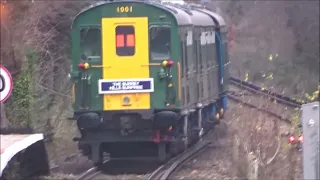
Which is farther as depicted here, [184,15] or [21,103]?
[21,103]

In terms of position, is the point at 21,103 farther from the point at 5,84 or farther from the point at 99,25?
the point at 5,84

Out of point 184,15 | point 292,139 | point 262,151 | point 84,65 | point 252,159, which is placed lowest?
point 252,159

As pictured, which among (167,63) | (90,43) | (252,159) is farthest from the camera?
(90,43)

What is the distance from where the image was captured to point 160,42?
15344 millimetres

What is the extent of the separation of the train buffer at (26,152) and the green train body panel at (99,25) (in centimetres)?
394

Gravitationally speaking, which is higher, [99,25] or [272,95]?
[99,25]

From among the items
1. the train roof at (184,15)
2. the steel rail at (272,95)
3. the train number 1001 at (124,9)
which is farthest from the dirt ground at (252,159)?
the train number 1001 at (124,9)

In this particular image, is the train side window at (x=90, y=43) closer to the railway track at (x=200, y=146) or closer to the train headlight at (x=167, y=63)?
the train headlight at (x=167, y=63)

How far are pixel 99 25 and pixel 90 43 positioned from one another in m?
0.39

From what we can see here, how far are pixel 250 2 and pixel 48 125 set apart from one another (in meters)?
26.1

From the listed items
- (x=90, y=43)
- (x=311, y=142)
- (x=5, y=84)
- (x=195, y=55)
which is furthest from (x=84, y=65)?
(x=311, y=142)

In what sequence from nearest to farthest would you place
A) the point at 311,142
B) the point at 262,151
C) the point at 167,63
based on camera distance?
the point at 311,142, the point at 262,151, the point at 167,63

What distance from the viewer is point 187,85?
52.6ft

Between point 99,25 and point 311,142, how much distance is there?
33.2ft
